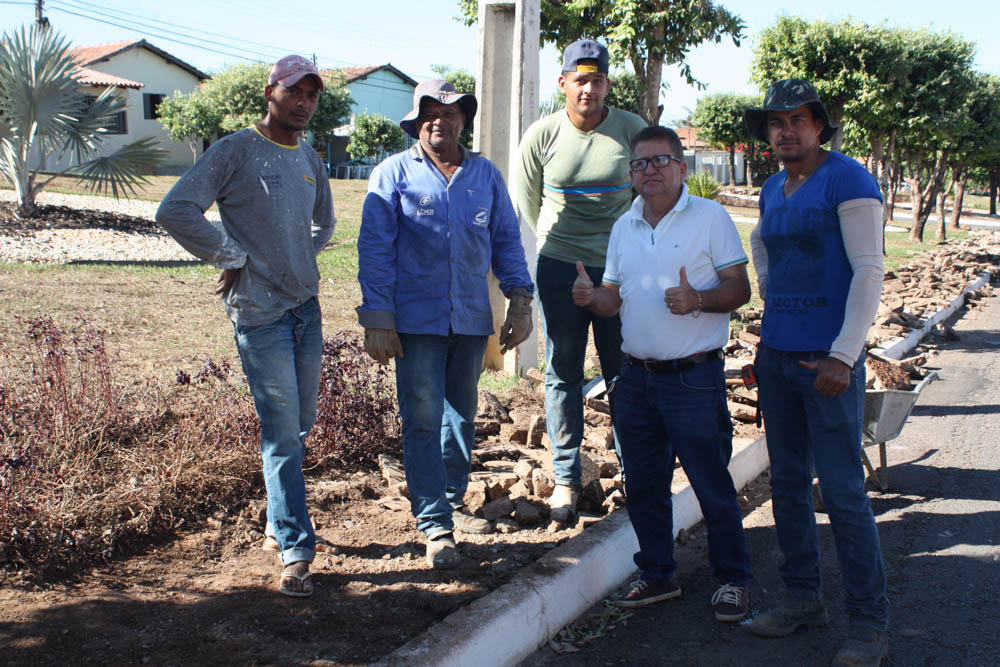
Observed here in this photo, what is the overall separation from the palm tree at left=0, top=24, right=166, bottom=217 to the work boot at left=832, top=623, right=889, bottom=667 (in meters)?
12.1

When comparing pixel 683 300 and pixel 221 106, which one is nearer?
pixel 683 300

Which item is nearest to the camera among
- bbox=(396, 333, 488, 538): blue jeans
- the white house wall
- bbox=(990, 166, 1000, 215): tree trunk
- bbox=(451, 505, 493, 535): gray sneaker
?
bbox=(396, 333, 488, 538): blue jeans

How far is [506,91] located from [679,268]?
14.0ft

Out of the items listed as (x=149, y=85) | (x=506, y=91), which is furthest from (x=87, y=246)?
(x=149, y=85)

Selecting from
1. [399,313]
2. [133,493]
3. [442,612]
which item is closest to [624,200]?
[399,313]

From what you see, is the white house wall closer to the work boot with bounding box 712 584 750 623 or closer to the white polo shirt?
the white polo shirt

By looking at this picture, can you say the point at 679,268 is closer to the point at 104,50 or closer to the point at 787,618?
the point at 787,618

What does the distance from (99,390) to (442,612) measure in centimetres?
236

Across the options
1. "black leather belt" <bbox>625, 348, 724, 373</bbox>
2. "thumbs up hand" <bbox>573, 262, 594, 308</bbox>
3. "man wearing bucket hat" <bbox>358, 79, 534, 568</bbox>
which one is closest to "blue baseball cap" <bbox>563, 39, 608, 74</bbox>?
"man wearing bucket hat" <bbox>358, 79, 534, 568</bbox>

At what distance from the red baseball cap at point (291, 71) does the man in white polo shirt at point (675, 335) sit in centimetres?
134

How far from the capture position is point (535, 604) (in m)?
3.45

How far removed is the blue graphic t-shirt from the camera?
10.3 ft

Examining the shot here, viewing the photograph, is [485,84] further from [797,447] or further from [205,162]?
[797,447]

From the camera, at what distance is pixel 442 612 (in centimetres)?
343
